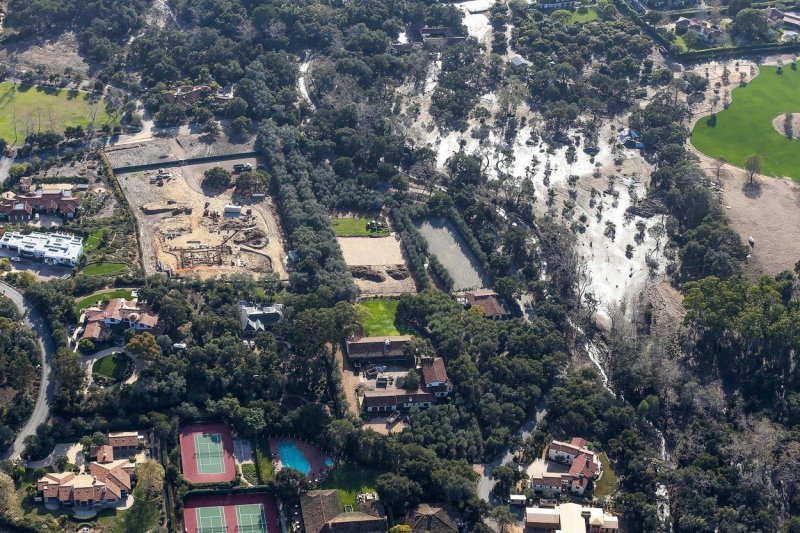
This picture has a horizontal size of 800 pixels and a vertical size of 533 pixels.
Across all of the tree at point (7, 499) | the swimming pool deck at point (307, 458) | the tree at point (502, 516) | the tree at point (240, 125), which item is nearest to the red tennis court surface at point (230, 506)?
the swimming pool deck at point (307, 458)

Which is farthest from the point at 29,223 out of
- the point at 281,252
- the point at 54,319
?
the point at 281,252

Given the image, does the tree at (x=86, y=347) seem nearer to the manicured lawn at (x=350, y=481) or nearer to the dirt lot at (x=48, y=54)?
the manicured lawn at (x=350, y=481)

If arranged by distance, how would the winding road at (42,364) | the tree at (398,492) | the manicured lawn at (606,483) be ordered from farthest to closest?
the manicured lawn at (606,483) < the winding road at (42,364) < the tree at (398,492)

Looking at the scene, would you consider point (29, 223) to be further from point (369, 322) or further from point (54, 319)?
point (369, 322)

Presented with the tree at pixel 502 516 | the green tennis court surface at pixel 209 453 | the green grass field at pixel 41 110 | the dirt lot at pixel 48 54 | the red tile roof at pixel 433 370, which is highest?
the dirt lot at pixel 48 54

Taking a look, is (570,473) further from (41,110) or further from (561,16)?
(561,16)

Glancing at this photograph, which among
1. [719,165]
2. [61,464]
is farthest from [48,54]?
[719,165]

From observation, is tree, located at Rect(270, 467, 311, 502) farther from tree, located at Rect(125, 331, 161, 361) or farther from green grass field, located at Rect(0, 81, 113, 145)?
green grass field, located at Rect(0, 81, 113, 145)
